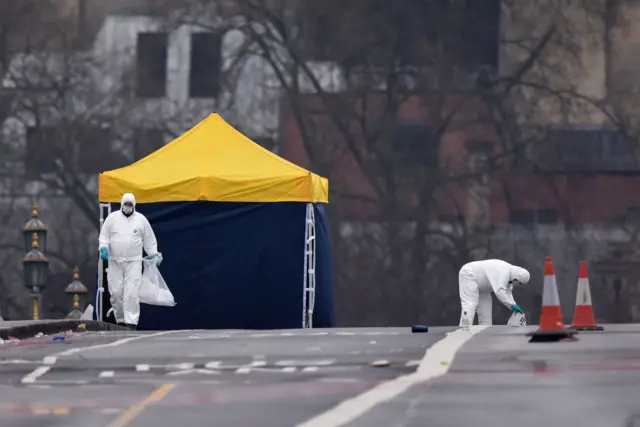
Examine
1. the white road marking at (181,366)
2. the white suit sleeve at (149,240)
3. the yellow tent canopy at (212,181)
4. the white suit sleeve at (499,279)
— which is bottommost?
the white road marking at (181,366)

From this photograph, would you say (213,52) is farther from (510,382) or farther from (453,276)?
(510,382)

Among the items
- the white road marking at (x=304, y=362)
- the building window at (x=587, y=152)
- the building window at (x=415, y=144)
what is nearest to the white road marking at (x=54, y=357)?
the white road marking at (x=304, y=362)

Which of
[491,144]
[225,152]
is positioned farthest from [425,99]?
[225,152]

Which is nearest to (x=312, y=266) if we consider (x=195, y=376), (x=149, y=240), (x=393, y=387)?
(x=149, y=240)

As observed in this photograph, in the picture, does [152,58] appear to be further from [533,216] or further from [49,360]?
[49,360]

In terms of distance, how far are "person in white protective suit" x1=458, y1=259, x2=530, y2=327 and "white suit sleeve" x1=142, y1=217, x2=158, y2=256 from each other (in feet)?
13.5

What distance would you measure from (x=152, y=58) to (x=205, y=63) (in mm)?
1713

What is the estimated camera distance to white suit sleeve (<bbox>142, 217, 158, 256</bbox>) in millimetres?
24688

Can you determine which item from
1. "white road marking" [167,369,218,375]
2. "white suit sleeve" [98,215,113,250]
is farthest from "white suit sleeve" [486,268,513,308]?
"white road marking" [167,369,218,375]

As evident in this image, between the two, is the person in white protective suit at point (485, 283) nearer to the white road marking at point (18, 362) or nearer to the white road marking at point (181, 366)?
the white road marking at point (18, 362)

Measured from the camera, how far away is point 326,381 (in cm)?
1218

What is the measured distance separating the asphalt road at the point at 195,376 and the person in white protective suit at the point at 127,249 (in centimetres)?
597

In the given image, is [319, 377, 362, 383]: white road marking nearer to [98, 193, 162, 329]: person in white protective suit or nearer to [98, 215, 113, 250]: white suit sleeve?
[98, 193, 162, 329]: person in white protective suit

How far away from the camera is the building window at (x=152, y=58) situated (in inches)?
2311
